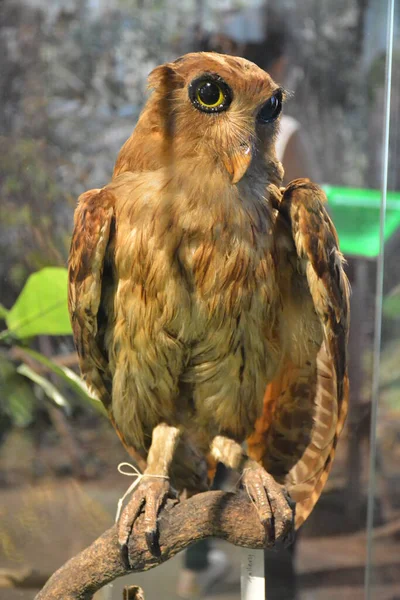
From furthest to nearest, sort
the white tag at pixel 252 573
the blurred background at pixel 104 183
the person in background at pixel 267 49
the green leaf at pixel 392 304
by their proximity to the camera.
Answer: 1. the green leaf at pixel 392 304
2. the blurred background at pixel 104 183
3. the person in background at pixel 267 49
4. the white tag at pixel 252 573

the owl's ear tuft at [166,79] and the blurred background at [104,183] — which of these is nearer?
the owl's ear tuft at [166,79]

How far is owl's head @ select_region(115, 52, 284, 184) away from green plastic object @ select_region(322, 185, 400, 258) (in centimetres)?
68

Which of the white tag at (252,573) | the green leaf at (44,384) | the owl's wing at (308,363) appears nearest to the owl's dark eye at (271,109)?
the owl's wing at (308,363)

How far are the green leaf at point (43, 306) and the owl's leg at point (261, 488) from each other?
0.55 meters

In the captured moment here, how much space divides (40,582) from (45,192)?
3.39 feet

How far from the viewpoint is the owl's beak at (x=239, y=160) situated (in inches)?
34.9

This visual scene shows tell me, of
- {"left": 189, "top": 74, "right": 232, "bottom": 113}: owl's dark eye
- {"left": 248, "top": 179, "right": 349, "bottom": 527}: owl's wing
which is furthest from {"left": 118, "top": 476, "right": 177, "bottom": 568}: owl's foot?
{"left": 189, "top": 74, "right": 232, "bottom": 113}: owl's dark eye

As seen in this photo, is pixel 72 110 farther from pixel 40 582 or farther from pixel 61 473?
pixel 40 582

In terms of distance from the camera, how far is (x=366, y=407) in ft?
5.63

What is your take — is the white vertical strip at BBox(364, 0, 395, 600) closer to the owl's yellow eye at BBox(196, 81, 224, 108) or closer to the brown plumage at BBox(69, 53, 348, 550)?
the brown plumage at BBox(69, 53, 348, 550)

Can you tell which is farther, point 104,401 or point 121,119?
point 121,119

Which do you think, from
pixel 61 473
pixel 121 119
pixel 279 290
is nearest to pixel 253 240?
pixel 279 290

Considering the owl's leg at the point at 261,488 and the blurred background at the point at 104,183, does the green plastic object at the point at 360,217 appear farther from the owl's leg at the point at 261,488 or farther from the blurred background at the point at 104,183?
the owl's leg at the point at 261,488

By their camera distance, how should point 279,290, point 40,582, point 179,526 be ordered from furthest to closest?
point 40,582 < point 279,290 < point 179,526
